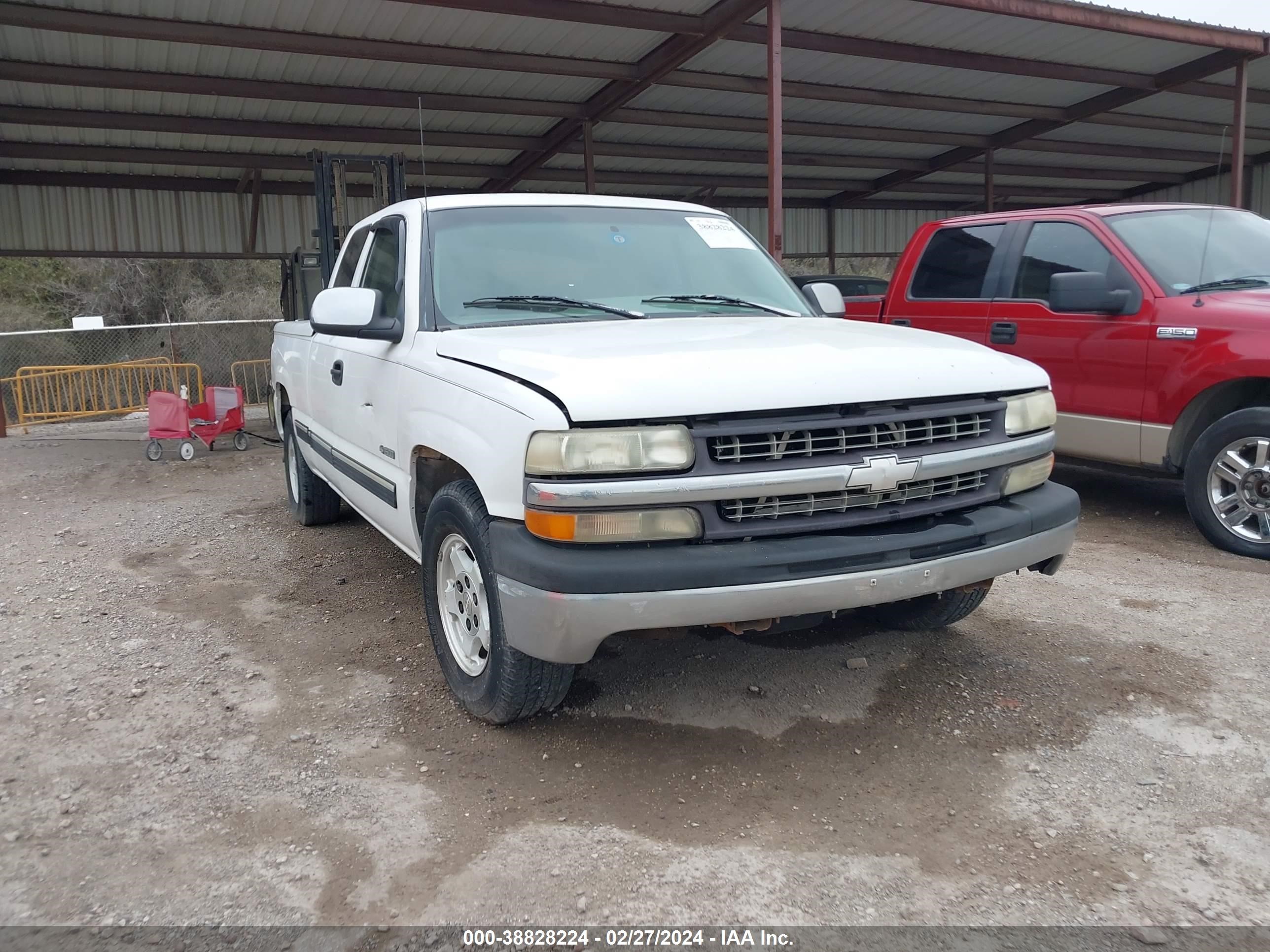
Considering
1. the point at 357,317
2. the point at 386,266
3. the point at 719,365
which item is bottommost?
the point at 719,365

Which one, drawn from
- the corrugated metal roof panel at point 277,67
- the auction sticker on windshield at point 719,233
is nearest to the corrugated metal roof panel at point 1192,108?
the corrugated metal roof panel at point 277,67

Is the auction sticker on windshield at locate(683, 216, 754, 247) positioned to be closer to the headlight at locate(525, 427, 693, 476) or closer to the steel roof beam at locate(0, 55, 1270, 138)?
the headlight at locate(525, 427, 693, 476)

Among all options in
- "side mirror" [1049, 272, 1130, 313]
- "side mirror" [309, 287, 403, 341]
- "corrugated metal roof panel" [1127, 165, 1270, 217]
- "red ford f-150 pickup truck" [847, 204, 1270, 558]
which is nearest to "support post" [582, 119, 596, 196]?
"red ford f-150 pickup truck" [847, 204, 1270, 558]

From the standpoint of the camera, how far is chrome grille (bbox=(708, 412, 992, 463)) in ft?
9.19

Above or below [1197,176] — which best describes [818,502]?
below

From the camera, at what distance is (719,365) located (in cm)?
288

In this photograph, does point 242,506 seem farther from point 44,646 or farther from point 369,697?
point 369,697

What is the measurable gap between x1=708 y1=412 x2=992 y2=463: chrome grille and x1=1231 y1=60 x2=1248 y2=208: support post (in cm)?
1158

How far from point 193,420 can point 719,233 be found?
8068 mm

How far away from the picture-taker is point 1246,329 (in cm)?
509

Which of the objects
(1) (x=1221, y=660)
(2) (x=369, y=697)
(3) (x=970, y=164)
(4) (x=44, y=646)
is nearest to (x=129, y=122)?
(4) (x=44, y=646)

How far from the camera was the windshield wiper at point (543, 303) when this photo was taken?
147 inches

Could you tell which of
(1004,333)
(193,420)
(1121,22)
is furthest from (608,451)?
(1121,22)

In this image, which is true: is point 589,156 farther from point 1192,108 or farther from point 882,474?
point 882,474
